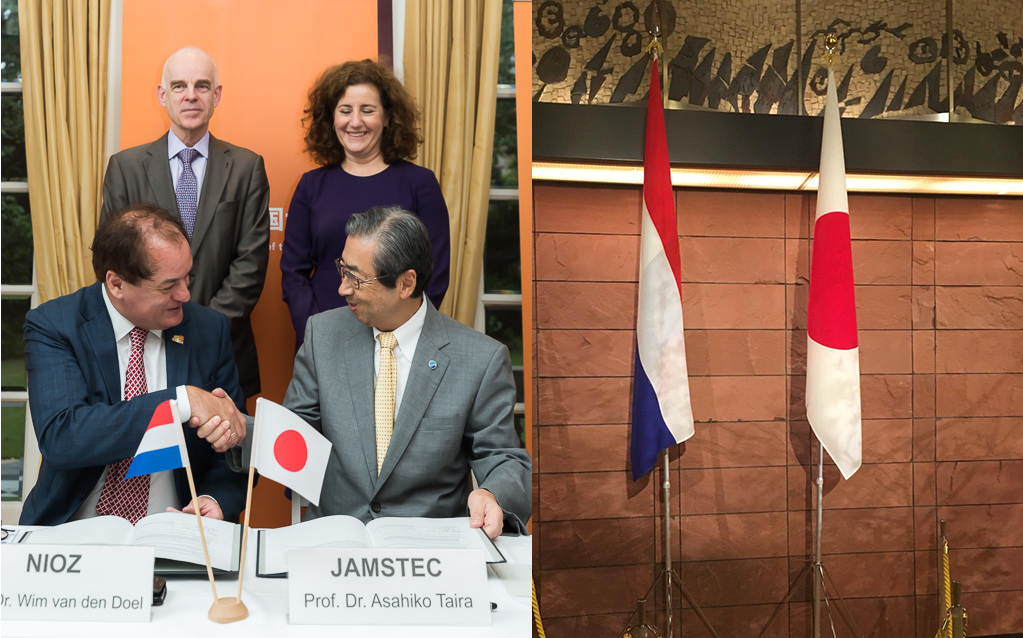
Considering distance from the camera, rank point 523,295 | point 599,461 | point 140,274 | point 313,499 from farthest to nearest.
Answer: point 599,461, point 523,295, point 140,274, point 313,499

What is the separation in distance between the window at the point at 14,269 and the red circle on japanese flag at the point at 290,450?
0.57 metres

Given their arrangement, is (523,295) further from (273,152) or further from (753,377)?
(753,377)

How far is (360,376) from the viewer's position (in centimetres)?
165

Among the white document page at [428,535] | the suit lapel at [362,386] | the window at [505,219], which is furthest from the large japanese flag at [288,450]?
the window at [505,219]

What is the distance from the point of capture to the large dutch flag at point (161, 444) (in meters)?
1.31

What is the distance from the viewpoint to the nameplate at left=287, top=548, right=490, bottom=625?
1.15 metres

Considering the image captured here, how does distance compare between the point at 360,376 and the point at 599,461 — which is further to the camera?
the point at 599,461

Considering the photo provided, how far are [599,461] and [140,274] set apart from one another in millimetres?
3169

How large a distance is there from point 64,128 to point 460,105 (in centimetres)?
78

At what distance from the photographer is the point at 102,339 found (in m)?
1.46

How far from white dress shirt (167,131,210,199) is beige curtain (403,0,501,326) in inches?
16.8

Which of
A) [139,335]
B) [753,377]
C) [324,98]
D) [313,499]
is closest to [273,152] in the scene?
[324,98]

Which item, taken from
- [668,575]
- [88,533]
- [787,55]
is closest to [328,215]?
[88,533]

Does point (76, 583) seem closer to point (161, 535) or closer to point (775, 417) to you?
point (161, 535)
